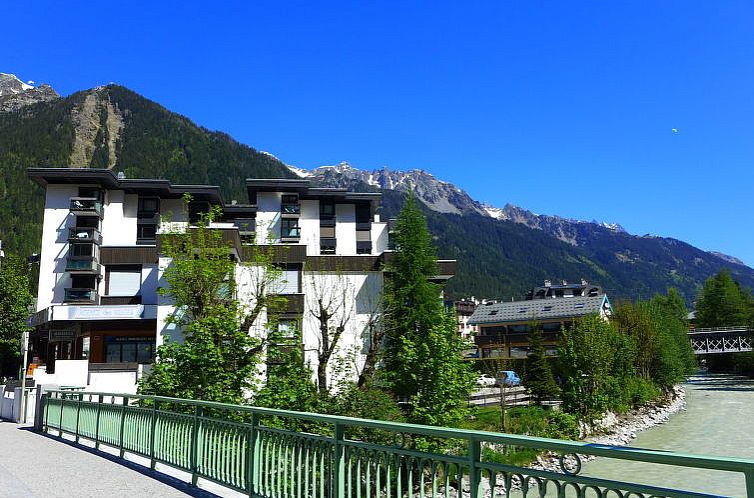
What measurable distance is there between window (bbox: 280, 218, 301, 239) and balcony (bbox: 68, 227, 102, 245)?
1406 cm

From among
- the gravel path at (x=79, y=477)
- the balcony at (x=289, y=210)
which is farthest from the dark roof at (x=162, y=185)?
the gravel path at (x=79, y=477)

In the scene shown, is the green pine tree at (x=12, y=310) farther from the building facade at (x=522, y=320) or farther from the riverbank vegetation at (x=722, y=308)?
the riverbank vegetation at (x=722, y=308)

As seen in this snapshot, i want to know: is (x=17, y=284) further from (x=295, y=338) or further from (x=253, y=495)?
(x=253, y=495)

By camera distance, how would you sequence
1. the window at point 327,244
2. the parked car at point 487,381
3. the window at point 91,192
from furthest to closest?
the parked car at point 487,381, the window at point 327,244, the window at point 91,192

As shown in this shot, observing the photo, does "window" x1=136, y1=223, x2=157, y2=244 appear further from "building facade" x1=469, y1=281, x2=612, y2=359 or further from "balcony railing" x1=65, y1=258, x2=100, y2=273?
"building facade" x1=469, y1=281, x2=612, y2=359

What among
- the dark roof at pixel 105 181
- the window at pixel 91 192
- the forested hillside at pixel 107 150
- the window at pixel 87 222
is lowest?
the window at pixel 87 222

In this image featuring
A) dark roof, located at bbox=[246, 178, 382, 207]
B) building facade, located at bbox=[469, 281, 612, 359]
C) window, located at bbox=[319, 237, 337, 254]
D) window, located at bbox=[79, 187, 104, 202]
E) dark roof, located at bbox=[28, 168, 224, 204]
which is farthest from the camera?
building facade, located at bbox=[469, 281, 612, 359]

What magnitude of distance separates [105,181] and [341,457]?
4502 centimetres

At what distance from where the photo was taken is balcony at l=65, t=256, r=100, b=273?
42.6 metres

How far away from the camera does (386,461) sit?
548 cm

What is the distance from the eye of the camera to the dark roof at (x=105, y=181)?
45000 millimetres

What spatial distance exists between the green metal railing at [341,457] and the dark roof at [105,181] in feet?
121

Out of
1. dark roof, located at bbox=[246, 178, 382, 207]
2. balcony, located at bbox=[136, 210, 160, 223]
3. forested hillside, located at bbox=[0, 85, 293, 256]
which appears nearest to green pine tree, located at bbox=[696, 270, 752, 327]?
dark roof, located at bbox=[246, 178, 382, 207]

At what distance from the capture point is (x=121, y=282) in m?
41.6
